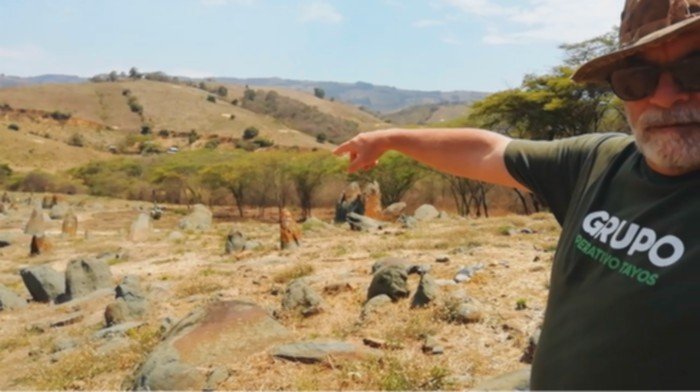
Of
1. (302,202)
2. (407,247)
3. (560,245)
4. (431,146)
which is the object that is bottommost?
(302,202)

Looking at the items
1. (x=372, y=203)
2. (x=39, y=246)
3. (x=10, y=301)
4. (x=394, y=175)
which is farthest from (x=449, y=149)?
(x=394, y=175)

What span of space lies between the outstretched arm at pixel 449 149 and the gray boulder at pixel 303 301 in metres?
4.62

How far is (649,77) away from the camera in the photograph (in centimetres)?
178

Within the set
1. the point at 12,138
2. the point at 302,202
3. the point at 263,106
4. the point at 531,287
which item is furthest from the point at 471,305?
the point at 263,106

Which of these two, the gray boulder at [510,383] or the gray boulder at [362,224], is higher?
the gray boulder at [510,383]

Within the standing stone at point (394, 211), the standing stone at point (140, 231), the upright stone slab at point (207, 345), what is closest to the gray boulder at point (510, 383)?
the upright stone slab at point (207, 345)

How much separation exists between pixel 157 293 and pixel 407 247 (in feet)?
15.2

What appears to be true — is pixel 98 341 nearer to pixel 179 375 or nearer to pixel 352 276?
pixel 179 375

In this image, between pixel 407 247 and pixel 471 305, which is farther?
pixel 407 247

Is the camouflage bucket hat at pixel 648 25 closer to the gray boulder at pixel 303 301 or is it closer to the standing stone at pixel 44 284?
the gray boulder at pixel 303 301

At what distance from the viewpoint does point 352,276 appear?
29.4 ft

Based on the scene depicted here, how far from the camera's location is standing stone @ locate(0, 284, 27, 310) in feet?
36.0

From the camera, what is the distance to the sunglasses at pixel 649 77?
1.67 metres

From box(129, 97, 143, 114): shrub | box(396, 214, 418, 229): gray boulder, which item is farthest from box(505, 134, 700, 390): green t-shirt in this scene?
box(129, 97, 143, 114): shrub
